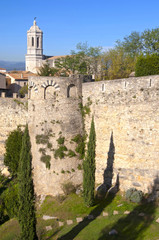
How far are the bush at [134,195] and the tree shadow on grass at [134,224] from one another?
1.51ft

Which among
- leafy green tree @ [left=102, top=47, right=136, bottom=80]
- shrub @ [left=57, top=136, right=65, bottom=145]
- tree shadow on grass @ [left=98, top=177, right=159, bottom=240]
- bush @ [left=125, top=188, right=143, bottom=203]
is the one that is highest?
leafy green tree @ [left=102, top=47, right=136, bottom=80]

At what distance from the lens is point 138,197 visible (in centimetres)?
1923

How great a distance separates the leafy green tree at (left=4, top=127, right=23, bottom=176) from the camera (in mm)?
28152

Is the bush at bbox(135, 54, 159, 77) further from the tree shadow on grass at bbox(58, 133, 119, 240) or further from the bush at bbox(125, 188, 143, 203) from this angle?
the bush at bbox(125, 188, 143, 203)

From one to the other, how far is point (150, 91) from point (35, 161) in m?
11.3

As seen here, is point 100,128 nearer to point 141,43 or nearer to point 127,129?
point 127,129

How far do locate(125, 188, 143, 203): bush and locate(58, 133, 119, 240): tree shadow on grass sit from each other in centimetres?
150

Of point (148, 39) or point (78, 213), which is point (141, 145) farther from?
point (148, 39)

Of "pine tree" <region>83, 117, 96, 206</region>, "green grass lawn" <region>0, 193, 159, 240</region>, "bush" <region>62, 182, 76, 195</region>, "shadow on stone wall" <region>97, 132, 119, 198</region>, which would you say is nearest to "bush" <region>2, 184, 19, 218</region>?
"green grass lawn" <region>0, 193, 159, 240</region>

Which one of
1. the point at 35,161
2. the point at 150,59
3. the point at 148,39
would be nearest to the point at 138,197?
the point at 35,161

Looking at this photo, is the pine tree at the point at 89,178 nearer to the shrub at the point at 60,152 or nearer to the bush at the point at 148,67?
the shrub at the point at 60,152

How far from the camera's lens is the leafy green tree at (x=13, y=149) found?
1108 inches

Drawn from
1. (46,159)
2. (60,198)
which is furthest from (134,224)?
(46,159)

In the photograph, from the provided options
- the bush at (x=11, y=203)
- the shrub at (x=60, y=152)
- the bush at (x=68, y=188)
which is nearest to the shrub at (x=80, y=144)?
the shrub at (x=60, y=152)
